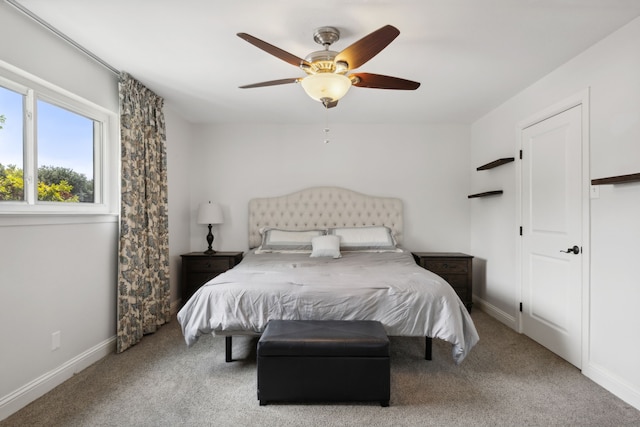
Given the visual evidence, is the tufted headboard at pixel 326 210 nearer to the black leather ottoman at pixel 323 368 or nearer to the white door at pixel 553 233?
the white door at pixel 553 233

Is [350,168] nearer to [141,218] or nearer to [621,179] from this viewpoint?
[141,218]

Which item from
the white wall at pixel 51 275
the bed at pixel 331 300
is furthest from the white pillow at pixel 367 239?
the white wall at pixel 51 275

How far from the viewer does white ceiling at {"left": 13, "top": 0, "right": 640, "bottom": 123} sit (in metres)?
1.93

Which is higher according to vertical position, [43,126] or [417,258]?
[43,126]

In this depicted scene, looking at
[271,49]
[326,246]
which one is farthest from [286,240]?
[271,49]

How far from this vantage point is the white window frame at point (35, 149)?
2.08m

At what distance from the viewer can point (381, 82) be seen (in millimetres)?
2295

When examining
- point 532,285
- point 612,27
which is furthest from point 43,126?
point 532,285

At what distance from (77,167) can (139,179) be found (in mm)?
495

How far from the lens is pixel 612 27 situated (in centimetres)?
215

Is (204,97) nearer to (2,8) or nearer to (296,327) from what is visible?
(2,8)

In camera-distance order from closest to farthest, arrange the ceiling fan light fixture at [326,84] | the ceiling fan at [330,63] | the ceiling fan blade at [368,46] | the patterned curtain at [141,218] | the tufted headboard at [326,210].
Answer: the ceiling fan blade at [368,46], the ceiling fan at [330,63], the ceiling fan light fixture at [326,84], the patterned curtain at [141,218], the tufted headboard at [326,210]

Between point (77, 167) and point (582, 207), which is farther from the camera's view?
point (77, 167)

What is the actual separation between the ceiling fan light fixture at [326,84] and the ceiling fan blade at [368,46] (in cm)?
11
